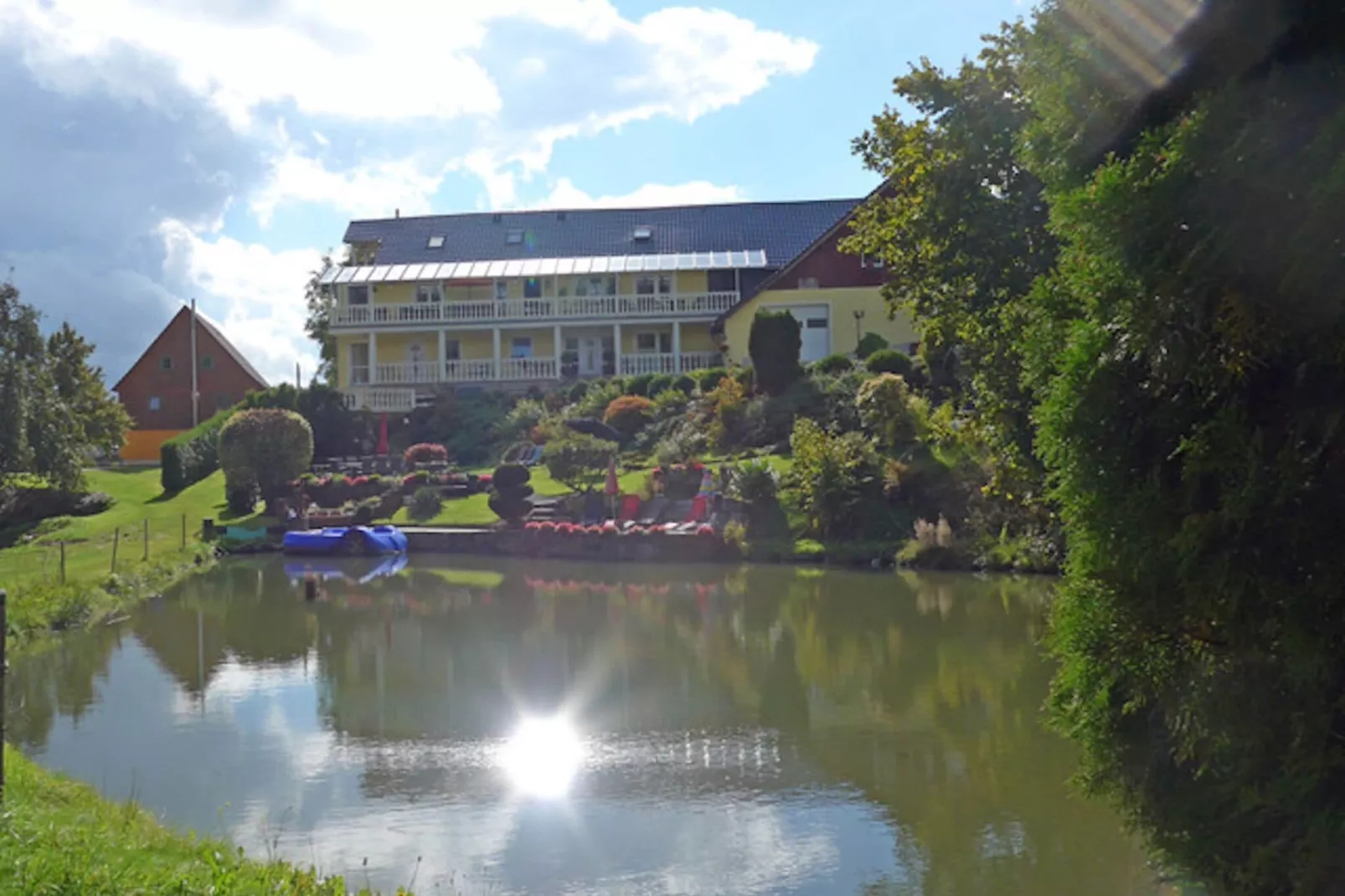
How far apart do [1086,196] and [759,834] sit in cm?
485

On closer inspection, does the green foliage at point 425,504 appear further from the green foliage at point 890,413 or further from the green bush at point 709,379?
the green foliage at point 890,413

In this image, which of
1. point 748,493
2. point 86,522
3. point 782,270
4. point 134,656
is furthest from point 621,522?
point 782,270

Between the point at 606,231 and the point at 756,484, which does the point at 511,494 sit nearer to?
the point at 756,484

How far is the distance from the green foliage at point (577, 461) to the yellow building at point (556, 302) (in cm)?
1352

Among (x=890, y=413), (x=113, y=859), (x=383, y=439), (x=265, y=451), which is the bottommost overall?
(x=113, y=859)

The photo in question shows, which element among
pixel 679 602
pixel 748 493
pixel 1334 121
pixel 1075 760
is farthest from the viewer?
pixel 748 493

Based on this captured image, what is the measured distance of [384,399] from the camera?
41.7m

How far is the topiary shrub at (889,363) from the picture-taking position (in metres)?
29.6

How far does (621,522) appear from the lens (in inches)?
1005

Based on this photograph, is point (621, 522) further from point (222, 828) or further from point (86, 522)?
point (222, 828)

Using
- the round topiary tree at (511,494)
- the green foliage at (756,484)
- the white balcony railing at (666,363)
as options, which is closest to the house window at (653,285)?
the white balcony railing at (666,363)

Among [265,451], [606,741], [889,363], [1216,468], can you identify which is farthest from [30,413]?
[1216,468]

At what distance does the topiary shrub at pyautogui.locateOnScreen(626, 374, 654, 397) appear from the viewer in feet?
119

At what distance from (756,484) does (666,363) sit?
18716mm
